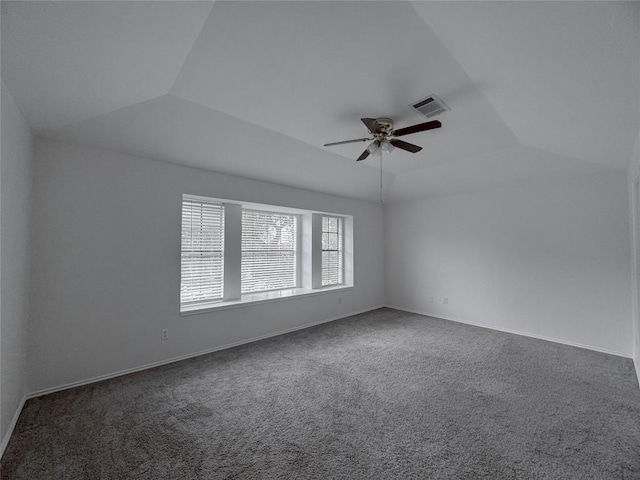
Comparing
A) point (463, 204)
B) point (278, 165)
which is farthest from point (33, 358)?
point (463, 204)

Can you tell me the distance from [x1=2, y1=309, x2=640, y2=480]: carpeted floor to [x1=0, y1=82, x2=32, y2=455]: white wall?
0.92 feet

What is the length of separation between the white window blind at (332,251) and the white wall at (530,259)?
140 centimetres

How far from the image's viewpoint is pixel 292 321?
4727mm

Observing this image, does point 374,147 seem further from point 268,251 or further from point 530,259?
point 530,259

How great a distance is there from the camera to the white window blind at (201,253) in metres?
3.89

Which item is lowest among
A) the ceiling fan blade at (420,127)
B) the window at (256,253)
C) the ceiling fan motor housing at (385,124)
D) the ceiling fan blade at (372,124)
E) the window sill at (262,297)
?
the window sill at (262,297)

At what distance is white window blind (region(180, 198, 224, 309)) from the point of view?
153 inches

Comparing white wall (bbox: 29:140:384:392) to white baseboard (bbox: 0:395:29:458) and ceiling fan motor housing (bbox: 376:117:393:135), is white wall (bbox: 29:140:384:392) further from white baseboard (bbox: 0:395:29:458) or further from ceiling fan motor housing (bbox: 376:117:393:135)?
ceiling fan motor housing (bbox: 376:117:393:135)

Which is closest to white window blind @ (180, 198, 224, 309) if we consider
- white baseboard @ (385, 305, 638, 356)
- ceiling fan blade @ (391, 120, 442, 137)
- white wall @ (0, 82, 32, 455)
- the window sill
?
the window sill

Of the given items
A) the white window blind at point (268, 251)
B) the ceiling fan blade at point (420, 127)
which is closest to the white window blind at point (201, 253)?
the white window blind at point (268, 251)

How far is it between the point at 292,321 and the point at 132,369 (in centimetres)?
228

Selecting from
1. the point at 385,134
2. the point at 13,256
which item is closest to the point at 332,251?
the point at 385,134

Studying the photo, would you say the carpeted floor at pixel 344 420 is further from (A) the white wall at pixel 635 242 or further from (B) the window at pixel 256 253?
(B) the window at pixel 256 253

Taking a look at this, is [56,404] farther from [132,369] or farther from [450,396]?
[450,396]
